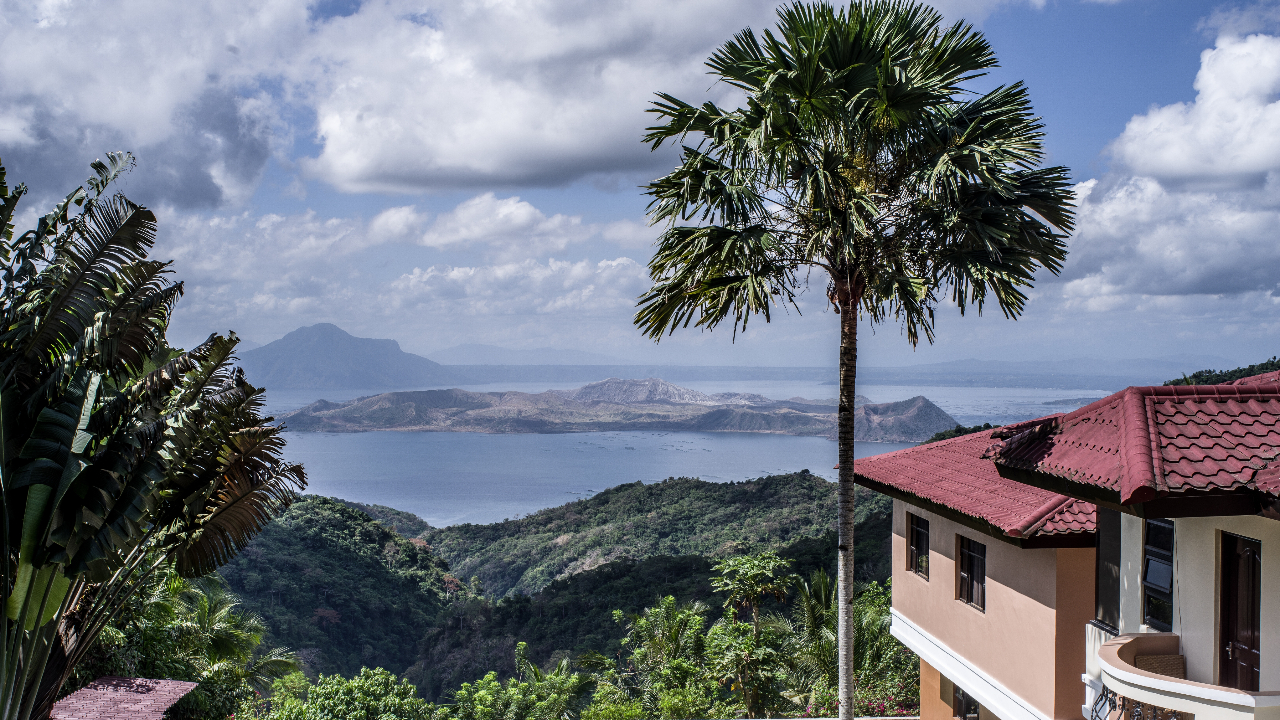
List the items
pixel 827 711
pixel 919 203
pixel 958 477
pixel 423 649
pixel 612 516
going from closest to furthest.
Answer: pixel 919 203 → pixel 958 477 → pixel 827 711 → pixel 423 649 → pixel 612 516

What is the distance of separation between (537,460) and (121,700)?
148 meters

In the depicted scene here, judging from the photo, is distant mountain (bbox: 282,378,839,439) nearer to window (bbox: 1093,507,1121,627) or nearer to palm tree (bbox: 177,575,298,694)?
palm tree (bbox: 177,575,298,694)

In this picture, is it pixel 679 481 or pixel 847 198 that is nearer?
pixel 847 198

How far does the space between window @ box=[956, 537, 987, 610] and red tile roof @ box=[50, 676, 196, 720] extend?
39.7ft

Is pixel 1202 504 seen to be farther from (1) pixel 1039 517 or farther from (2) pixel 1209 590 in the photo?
(1) pixel 1039 517

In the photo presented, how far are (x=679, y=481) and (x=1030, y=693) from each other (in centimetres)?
6524

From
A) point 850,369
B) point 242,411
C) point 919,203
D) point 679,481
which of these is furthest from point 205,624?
point 679,481

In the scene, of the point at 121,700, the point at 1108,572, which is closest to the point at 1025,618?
the point at 1108,572

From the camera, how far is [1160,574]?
679 cm

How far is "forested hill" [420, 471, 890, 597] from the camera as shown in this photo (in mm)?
57281

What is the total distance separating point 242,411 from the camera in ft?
32.1

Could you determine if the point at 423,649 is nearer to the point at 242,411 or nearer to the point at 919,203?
the point at 242,411

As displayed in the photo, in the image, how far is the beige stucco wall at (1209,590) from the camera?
5.65 meters

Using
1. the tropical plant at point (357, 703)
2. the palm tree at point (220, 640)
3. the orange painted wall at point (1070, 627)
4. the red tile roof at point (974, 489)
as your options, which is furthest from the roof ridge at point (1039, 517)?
the palm tree at point (220, 640)
